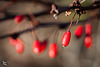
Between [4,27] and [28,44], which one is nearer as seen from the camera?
[4,27]

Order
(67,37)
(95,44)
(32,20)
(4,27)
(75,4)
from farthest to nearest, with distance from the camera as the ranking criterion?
(4,27), (95,44), (32,20), (67,37), (75,4)

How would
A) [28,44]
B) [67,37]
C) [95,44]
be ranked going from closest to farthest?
[67,37]
[95,44]
[28,44]

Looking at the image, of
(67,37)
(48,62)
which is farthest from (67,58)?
(67,37)

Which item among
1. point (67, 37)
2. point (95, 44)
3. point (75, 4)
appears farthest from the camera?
point (95, 44)

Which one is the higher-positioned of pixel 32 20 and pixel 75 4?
pixel 32 20

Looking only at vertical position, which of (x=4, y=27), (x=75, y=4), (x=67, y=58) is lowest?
(x=75, y=4)

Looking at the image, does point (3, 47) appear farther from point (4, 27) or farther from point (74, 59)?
point (74, 59)

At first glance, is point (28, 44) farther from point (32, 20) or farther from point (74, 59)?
point (32, 20)

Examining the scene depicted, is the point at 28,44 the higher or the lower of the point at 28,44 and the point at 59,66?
the higher

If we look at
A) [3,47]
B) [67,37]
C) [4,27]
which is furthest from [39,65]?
[67,37]
